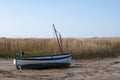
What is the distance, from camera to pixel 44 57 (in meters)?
24.6

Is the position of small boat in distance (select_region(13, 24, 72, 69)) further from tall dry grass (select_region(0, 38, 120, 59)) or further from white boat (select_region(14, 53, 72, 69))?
tall dry grass (select_region(0, 38, 120, 59))

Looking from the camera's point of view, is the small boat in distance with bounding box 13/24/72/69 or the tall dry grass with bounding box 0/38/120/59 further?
the tall dry grass with bounding box 0/38/120/59

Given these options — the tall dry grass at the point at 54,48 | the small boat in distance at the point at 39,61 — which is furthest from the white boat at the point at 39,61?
the tall dry grass at the point at 54,48

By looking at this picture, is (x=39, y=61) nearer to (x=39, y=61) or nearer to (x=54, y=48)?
(x=39, y=61)

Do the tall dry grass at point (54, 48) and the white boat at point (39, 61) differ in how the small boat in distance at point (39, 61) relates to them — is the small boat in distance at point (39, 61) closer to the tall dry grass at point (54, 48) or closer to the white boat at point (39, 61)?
the white boat at point (39, 61)

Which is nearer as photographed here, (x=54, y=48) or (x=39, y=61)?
(x=39, y=61)

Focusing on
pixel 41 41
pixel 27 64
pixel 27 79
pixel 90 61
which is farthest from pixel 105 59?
pixel 27 79

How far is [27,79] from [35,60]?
6.81m

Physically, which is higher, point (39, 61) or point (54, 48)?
point (54, 48)

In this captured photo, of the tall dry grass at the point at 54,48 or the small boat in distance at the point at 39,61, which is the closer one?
the small boat in distance at the point at 39,61

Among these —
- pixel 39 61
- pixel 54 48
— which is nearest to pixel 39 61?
pixel 39 61

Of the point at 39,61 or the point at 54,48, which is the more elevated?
the point at 54,48

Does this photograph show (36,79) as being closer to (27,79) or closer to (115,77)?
(27,79)

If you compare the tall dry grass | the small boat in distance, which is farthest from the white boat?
the tall dry grass
